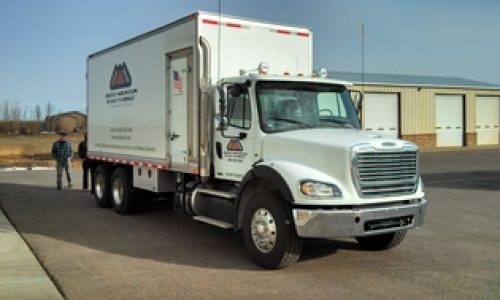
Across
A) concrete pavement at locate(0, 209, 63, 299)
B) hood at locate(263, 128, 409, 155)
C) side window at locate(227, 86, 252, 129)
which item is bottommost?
concrete pavement at locate(0, 209, 63, 299)

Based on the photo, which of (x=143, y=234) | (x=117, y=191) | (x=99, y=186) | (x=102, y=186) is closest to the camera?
(x=143, y=234)

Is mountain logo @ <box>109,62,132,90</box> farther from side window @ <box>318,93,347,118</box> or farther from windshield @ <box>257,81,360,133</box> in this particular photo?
side window @ <box>318,93,347,118</box>

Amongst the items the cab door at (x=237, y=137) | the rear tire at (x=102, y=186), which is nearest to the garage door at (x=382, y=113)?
the rear tire at (x=102, y=186)

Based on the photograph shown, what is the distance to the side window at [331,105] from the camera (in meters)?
8.41

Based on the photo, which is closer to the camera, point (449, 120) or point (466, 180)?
point (466, 180)

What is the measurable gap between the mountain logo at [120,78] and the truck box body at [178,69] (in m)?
0.02

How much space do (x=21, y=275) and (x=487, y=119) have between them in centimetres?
4214

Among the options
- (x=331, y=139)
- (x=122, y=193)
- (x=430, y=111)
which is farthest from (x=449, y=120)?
(x=331, y=139)

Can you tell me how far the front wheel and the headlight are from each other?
15.6 inches

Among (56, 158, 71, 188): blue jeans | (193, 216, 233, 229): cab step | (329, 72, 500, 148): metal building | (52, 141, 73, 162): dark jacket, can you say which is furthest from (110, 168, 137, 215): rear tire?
(329, 72, 500, 148): metal building

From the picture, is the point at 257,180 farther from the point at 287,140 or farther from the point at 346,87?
the point at 346,87

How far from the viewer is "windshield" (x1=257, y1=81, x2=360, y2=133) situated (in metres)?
8.00

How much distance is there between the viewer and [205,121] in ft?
29.2

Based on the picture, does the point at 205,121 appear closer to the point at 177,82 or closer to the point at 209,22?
the point at 177,82
